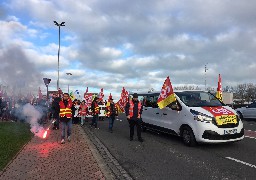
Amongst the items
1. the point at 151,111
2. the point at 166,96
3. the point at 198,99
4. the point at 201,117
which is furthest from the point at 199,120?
the point at 151,111

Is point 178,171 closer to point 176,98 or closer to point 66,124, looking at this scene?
point 176,98

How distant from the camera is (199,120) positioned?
10031 mm

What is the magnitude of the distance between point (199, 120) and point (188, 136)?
0.83m

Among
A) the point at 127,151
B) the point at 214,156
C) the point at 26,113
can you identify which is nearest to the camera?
the point at 214,156

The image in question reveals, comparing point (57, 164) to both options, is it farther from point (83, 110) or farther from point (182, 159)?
point (83, 110)

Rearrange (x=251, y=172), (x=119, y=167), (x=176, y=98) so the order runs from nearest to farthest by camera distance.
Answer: (x=251, y=172)
(x=119, y=167)
(x=176, y=98)

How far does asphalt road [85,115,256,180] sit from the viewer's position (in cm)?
703

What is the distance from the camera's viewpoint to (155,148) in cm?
1048

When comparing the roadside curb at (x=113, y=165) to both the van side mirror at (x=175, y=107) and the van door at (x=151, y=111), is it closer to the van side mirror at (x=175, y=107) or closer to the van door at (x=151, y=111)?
the van side mirror at (x=175, y=107)

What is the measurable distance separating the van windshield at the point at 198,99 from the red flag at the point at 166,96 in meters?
0.25

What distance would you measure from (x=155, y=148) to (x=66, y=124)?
3.53m

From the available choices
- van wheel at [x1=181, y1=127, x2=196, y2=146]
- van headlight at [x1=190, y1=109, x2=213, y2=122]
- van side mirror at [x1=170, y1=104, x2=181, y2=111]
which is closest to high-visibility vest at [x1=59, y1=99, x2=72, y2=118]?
van side mirror at [x1=170, y1=104, x2=181, y2=111]

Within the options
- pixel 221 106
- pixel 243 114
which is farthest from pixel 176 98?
pixel 243 114

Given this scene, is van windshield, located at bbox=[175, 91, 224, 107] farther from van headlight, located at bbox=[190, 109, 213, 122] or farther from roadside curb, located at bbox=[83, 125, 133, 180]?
roadside curb, located at bbox=[83, 125, 133, 180]
